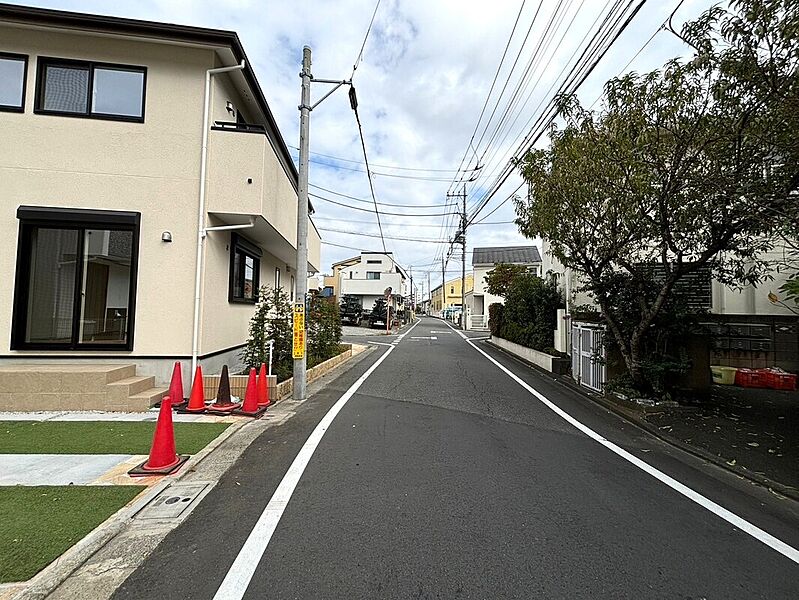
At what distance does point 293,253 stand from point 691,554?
1169 cm

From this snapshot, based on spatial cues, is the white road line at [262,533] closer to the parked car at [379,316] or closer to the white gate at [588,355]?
the white gate at [588,355]

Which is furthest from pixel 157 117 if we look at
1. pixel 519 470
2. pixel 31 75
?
pixel 519 470

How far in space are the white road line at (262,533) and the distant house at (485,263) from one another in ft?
122

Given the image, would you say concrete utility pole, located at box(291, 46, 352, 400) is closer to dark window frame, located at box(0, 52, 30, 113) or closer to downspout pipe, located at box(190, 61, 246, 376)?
downspout pipe, located at box(190, 61, 246, 376)

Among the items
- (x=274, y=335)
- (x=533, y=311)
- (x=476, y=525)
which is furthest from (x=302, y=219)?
(x=533, y=311)

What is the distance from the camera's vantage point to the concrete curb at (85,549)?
244cm

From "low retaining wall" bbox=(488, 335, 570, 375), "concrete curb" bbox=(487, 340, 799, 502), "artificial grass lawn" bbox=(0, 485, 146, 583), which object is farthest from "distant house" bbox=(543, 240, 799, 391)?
"artificial grass lawn" bbox=(0, 485, 146, 583)

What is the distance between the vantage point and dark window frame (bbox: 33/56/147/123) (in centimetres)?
741

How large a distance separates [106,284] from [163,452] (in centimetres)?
464

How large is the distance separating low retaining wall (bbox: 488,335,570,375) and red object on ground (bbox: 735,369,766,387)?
12.0 ft

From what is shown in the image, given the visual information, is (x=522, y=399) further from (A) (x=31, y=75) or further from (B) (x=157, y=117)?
(A) (x=31, y=75)

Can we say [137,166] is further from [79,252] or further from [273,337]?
[273,337]

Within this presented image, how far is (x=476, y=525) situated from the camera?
3.27 m

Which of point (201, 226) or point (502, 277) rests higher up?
point (502, 277)
